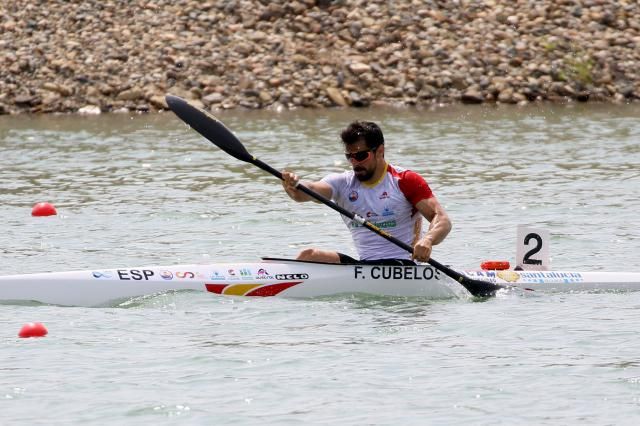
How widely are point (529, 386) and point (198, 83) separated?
21.5m

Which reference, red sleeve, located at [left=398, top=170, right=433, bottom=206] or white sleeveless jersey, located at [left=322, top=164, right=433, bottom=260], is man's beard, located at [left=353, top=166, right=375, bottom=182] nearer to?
white sleeveless jersey, located at [left=322, top=164, right=433, bottom=260]

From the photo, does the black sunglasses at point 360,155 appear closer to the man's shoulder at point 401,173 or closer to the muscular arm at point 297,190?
the man's shoulder at point 401,173

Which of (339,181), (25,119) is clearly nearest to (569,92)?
(25,119)

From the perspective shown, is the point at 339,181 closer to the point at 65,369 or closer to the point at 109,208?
the point at 65,369

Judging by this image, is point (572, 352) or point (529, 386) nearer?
point (529, 386)

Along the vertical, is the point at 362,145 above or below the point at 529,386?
above

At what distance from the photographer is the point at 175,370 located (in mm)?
10578

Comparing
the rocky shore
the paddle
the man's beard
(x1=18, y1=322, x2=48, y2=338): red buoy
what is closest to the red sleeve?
the man's beard

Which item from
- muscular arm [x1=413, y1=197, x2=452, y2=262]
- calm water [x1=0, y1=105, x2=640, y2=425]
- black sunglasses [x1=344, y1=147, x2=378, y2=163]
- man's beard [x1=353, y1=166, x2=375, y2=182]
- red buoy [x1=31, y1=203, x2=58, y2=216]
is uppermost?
black sunglasses [x1=344, y1=147, x2=378, y2=163]

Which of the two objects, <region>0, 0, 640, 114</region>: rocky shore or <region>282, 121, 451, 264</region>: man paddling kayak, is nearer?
<region>282, 121, 451, 264</region>: man paddling kayak

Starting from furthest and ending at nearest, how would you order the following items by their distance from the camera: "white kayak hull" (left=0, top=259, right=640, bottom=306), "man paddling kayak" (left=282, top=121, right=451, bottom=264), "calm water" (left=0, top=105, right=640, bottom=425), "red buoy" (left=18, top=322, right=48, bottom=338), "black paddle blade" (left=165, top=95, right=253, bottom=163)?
"black paddle blade" (left=165, top=95, right=253, bottom=163) → "white kayak hull" (left=0, top=259, right=640, bottom=306) → "man paddling kayak" (left=282, top=121, right=451, bottom=264) → "red buoy" (left=18, top=322, right=48, bottom=338) → "calm water" (left=0, top=105, right=640, bottom=425)

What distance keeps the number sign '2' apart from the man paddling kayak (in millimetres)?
946

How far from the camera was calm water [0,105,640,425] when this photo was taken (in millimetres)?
9789

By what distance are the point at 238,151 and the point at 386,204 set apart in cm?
184
